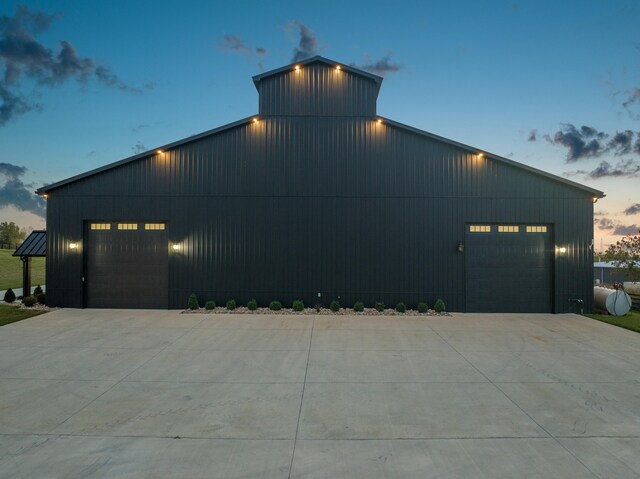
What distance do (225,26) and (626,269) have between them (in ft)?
84.6

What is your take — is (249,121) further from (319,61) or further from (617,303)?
(617,303)

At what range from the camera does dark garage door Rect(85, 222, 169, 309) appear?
47.5ft

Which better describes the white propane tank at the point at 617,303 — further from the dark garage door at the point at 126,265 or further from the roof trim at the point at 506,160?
the dark garage door at the point at 126,265

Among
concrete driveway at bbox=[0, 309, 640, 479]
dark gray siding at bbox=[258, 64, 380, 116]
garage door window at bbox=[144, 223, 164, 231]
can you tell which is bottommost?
concrete driveway at bbox=[0, 309, 640, 479]

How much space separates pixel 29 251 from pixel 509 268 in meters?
22.4

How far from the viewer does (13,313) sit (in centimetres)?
1328

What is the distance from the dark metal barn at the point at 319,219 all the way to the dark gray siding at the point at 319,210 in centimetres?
5

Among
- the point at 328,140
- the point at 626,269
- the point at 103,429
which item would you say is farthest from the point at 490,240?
the point at 103,429

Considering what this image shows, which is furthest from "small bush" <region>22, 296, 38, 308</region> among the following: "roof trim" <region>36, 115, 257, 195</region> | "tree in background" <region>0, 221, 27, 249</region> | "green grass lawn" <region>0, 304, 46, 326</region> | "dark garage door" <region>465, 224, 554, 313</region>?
"tree in background" <region>0, 221, 27, 249</region>

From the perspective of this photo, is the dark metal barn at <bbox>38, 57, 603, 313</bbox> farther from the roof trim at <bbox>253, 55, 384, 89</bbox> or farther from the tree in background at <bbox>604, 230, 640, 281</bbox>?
the tree in background at <bbox>604, 230, 640, 281</bbox>

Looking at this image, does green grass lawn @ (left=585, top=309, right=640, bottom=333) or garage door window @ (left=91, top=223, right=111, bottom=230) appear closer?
green grass lawn @ (left=585, top=309, right=640, bottom=333)

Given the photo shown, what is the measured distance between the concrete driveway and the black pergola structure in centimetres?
624

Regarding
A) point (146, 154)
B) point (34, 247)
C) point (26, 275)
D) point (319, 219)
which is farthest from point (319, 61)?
point (26, 275)

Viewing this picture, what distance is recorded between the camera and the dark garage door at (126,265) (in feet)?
47.5
